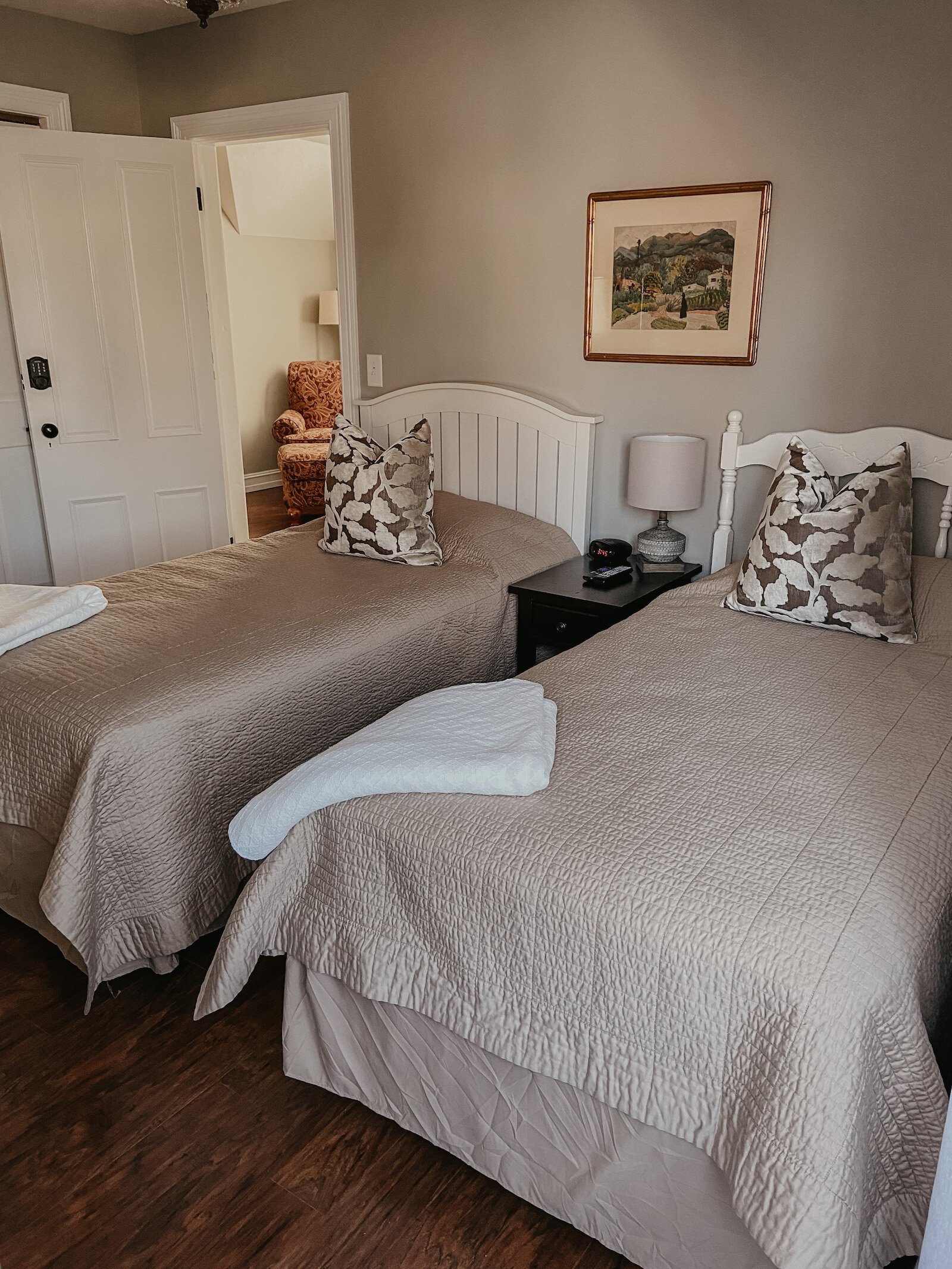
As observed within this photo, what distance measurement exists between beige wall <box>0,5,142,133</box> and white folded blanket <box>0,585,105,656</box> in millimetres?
2454

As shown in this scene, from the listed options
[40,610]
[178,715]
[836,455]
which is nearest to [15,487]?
[40,610]

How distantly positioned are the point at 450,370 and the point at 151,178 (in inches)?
59.0

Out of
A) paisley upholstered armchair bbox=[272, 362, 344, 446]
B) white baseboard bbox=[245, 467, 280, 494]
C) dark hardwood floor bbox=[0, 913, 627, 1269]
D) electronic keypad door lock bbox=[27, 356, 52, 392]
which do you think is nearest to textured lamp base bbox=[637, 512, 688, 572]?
dark hardwood floor bbox=[0, 913, 627, 1269]

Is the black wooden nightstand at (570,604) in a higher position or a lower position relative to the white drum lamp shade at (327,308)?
lower

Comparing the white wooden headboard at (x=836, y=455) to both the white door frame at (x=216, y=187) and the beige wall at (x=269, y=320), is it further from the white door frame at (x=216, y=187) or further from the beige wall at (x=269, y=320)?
the beige wall at (x=269, y=320)

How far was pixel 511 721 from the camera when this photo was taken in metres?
1.68

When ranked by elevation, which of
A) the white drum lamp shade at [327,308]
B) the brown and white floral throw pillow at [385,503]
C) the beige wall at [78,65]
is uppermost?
the beige wall at [78,65]

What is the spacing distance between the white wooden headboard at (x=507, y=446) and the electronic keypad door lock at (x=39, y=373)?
1.29 metres

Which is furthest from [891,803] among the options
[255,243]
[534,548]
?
[255,243]

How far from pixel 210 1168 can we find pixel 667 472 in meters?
2.20

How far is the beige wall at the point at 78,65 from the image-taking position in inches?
142

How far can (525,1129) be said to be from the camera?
1458 mm

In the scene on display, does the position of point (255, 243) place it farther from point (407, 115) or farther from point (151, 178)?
point (407, 115)

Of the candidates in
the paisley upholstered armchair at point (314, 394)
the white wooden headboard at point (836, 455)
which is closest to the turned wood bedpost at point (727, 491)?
the white wooden headboard at point (836, 455)
